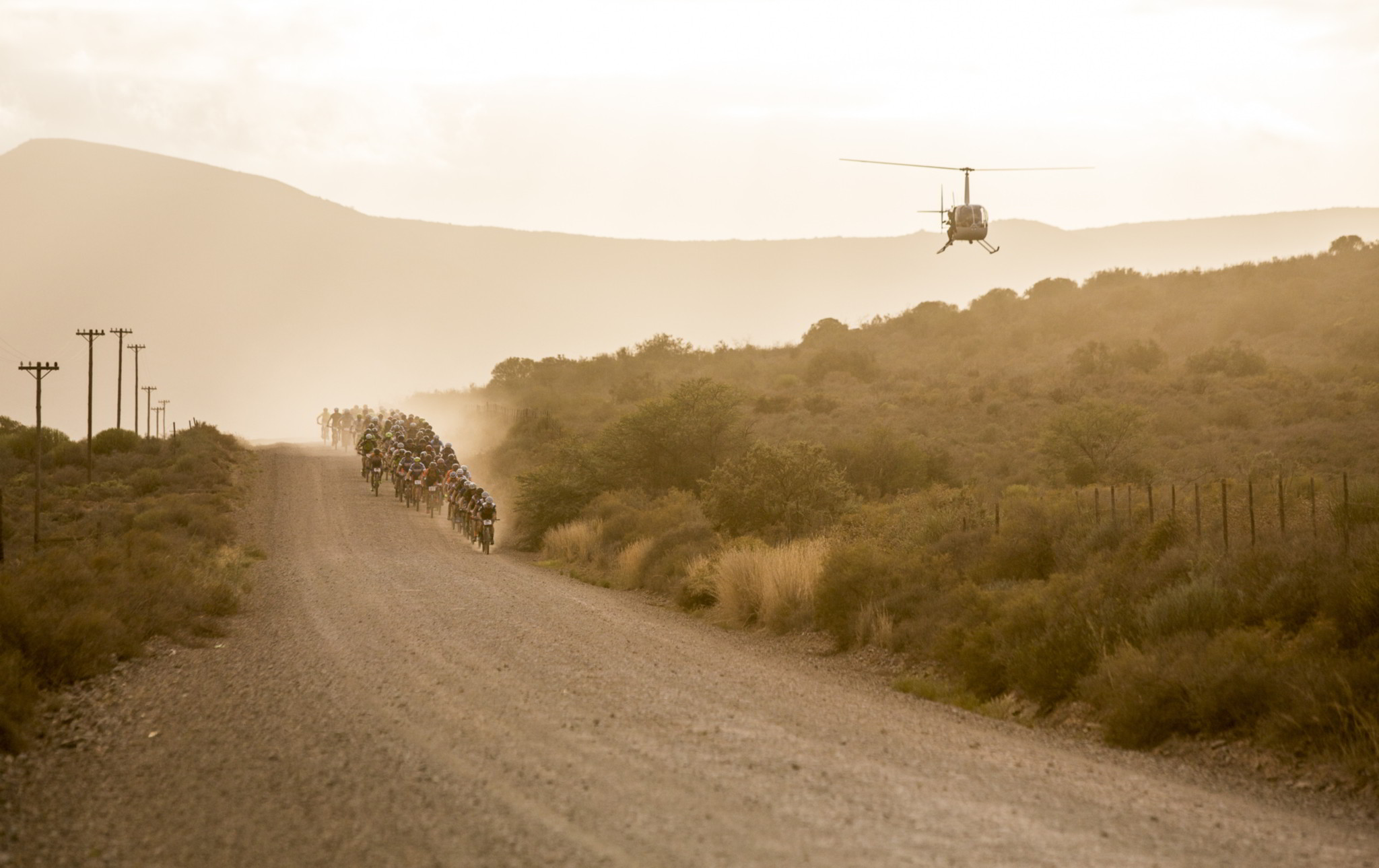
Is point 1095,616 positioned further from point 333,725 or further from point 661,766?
point 333,725

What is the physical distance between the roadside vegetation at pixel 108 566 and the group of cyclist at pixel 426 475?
18.1ft

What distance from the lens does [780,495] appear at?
A: 2559 cm

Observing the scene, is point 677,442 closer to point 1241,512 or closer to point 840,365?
point 1241,512

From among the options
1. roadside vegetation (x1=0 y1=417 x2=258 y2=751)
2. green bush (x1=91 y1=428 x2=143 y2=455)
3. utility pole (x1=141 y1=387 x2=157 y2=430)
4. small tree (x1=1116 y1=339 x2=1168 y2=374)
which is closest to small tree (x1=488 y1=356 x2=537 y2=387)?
utility pole (x1=141 y1=387 x2=157 y2=430)

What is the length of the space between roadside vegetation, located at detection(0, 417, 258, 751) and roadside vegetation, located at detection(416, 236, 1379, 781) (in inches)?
328

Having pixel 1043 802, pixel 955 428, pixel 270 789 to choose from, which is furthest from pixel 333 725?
pixel 955 428

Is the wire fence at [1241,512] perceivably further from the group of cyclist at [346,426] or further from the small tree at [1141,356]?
the group of cyclist at [346,426]

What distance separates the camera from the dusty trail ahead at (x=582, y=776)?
7375 millimetres

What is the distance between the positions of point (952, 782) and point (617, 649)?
7321mm

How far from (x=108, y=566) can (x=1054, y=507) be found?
15584 mm

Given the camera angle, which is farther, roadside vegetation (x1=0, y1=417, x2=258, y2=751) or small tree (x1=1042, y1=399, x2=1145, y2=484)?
small tree (x1=1042, y1=399, x2=1145, y2=484)

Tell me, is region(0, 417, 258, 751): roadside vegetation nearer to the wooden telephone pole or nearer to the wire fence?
the wire fence

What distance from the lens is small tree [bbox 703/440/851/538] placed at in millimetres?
25266

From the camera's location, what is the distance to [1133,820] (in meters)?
7.98
